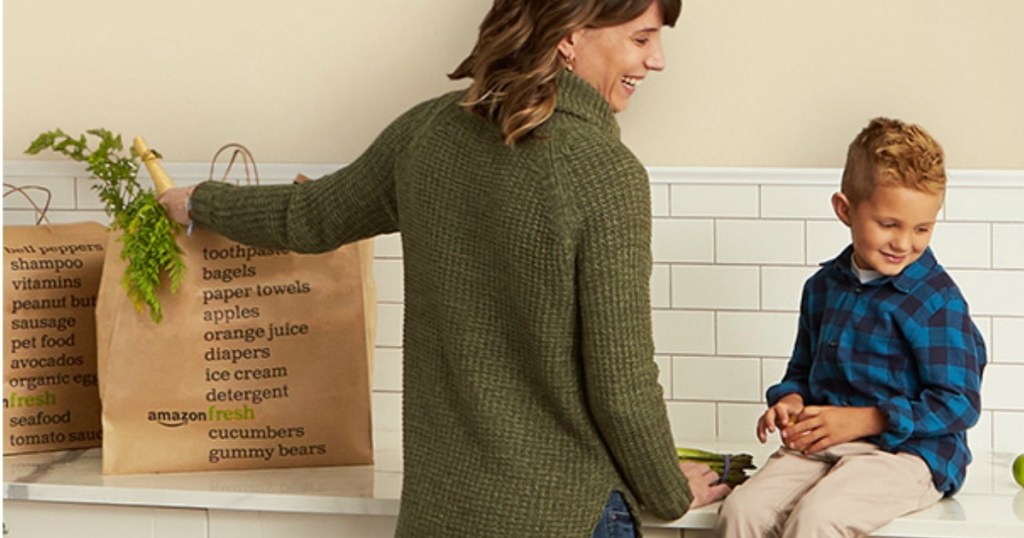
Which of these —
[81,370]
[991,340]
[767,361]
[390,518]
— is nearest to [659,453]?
[390,518]

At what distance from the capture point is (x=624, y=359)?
137 cm

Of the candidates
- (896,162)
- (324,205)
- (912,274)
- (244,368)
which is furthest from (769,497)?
(244,368)

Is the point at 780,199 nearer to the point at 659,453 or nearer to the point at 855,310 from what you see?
the point at 855,310

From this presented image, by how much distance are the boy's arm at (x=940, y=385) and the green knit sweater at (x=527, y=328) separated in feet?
1.07

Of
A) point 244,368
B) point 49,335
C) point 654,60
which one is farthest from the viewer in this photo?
point 49,335

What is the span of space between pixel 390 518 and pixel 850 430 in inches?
28.0

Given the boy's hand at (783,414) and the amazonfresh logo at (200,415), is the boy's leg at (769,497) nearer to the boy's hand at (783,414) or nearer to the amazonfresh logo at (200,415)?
the boy's hand at (783,414)

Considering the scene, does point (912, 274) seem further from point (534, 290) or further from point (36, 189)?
point (36, 189)

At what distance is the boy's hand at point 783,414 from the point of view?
1649mm

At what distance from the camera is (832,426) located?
1.61 m

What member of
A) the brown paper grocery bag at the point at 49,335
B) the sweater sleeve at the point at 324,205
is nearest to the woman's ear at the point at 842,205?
the sweater sleeve at the point at 324,205

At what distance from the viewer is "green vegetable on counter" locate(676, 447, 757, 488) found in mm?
1770

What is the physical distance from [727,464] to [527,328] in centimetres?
56

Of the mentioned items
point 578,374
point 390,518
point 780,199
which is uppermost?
point 780,199
